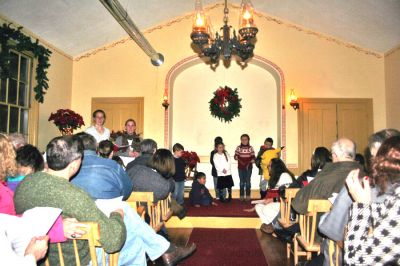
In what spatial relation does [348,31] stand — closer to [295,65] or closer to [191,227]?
[295,65]

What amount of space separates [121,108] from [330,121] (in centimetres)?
446

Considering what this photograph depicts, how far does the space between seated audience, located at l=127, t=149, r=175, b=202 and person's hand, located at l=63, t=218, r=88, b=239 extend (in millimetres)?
1564

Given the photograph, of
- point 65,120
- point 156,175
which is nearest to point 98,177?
point 156,175

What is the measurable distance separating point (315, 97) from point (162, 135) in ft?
10.9

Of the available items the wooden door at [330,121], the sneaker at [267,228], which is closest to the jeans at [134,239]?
the sneaker at [267,228]

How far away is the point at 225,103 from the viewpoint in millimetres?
7457

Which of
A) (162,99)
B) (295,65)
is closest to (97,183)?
(162,99)

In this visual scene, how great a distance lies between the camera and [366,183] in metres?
1.41

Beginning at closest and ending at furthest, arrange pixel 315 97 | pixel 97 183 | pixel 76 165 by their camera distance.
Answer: pixel 76 165
pixel 97 183
pixel 315 97

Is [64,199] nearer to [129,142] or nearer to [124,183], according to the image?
[124,183]

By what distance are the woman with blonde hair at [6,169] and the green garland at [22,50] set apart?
3210 millimetres

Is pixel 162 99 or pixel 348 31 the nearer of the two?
pixel 348 31

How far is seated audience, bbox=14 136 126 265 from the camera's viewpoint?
1.55 m

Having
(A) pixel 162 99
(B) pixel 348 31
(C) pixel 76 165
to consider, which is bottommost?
(C) pixel 76 165
